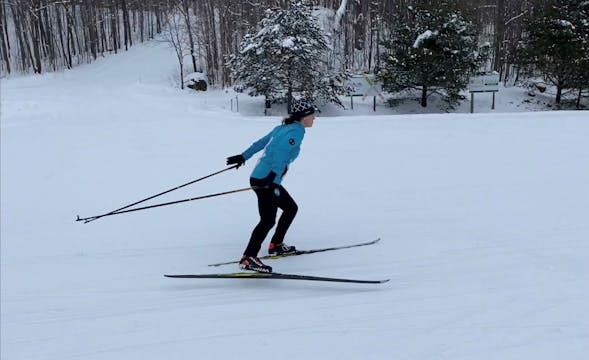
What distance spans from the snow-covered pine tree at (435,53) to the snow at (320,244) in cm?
847

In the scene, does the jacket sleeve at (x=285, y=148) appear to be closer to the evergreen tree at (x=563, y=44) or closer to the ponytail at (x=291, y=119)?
the ponytail at (x=291, y=119)

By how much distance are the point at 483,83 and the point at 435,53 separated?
262cm

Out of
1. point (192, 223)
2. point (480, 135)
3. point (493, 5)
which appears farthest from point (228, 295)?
point (493, 5)

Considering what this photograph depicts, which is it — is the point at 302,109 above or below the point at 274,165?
above

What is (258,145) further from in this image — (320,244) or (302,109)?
(320,244)

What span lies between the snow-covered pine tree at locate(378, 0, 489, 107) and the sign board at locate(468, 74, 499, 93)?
1.59 metres

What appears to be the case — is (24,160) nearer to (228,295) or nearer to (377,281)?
(228,295)

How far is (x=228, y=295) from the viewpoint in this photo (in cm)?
405


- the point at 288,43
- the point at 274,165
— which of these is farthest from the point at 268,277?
the point at 288,43

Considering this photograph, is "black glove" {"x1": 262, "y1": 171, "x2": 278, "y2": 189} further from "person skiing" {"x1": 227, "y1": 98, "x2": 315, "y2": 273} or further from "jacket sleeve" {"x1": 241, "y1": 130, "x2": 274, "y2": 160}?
"jacket sleeve" {"x1": 241, "y1": 130, "x2": 274, "y2": 160}

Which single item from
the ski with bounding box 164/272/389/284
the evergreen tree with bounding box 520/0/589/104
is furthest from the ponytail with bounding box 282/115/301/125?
the evergreen tree with bounding box 520/0/589/104

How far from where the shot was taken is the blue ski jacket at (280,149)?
4.07m

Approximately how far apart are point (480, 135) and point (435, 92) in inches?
439

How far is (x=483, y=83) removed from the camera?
717 inches
